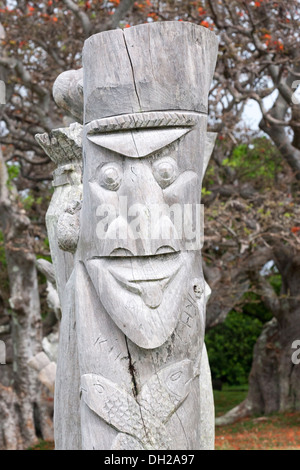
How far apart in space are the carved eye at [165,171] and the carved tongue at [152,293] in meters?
0.45

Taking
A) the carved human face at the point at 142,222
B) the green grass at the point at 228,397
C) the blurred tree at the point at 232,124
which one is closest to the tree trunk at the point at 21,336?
the blurred tree at the point at 232,124

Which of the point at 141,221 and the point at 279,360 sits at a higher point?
the point at 141,221

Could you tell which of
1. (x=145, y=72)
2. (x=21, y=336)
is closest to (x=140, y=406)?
(x=145, y=72)

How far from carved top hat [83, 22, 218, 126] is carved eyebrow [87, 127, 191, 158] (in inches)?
3.7

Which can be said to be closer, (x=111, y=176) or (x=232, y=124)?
(x=111, y=176)

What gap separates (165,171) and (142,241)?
1.08ft

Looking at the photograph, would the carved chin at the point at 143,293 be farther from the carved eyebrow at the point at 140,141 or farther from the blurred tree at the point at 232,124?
the blurred tree at the point at 232,124

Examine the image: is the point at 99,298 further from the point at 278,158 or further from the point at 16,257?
the point at 278,158

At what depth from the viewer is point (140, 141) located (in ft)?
9.00

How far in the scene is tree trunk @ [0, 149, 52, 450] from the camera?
9.68 m

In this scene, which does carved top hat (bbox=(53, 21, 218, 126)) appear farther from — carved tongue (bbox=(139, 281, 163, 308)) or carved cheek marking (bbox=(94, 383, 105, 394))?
carved cheek marking (bbox=(94, 383, 105, 394))

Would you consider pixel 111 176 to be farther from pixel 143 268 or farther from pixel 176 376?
pixel 176 376

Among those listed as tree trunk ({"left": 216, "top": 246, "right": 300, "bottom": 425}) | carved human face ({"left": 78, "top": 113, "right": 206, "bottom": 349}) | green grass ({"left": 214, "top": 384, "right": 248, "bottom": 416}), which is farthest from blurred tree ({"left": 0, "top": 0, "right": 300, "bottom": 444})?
carved human face ({"left": 78, "top": 113, "right": 206, "bottom": 349})
